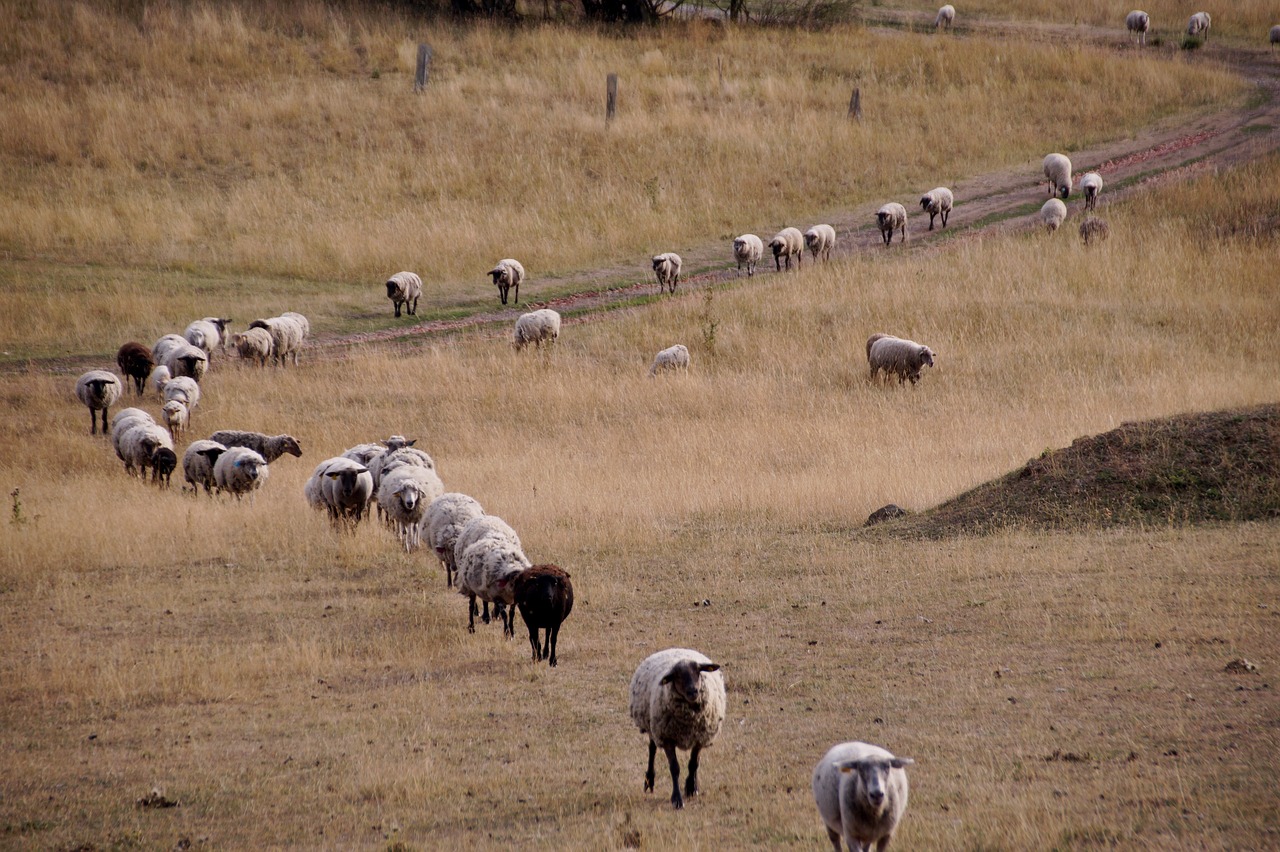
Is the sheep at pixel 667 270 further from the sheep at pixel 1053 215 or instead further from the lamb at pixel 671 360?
the sheep at pixel 1053 215

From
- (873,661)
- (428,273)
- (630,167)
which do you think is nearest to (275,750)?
(873,661)

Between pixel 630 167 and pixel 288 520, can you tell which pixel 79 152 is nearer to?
pixel 630 167

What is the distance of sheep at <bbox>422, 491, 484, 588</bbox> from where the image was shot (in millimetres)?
12422

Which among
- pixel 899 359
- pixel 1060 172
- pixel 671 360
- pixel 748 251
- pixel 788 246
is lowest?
pixel 899 359

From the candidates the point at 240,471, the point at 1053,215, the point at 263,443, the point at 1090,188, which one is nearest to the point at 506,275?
the point at 263,443

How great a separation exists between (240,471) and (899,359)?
42.9 ft

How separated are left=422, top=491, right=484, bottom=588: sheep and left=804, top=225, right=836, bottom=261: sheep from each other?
2138cm

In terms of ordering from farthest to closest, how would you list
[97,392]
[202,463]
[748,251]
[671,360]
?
[748,251] → [671,360] → [97,392] → [202,463]

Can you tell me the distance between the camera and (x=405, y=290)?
28531 millimetres

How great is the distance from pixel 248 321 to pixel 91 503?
11832 mm

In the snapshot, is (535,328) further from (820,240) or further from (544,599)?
(544,599)

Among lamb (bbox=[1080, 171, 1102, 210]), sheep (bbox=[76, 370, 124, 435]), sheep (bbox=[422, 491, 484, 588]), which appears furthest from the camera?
lamb (bbox=[1080, 171, 1102, 210])

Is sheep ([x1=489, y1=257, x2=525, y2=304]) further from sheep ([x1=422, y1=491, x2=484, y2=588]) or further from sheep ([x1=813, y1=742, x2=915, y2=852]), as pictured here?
sheep ([x1=813, y1=742, x2=915, y2=852])

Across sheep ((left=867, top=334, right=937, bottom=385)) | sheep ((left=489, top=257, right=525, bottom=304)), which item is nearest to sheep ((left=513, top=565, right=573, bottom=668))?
sheep ((left=867, top=334, right=937, bottom=385))
